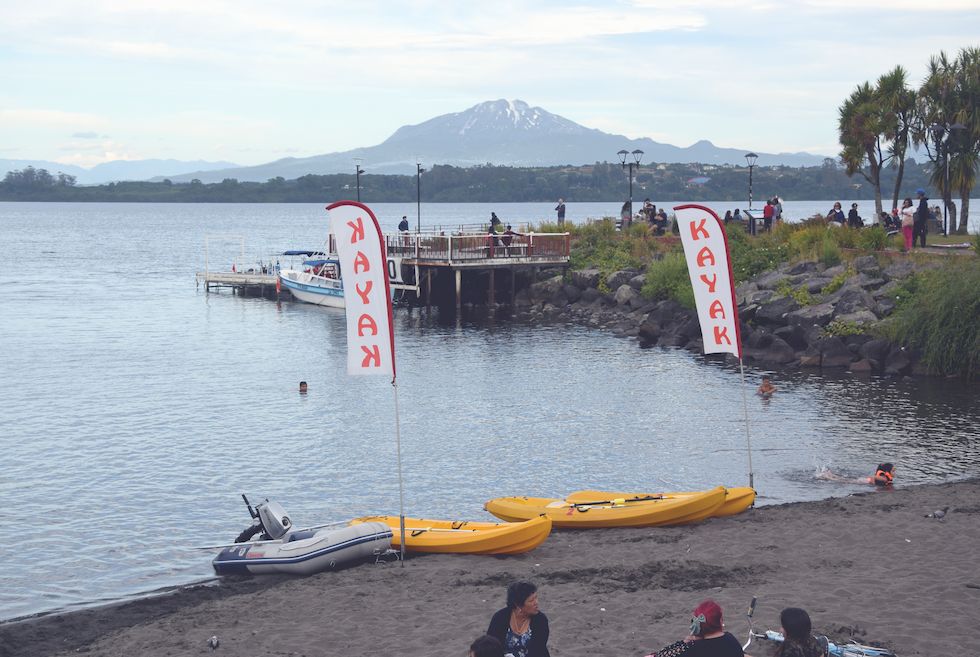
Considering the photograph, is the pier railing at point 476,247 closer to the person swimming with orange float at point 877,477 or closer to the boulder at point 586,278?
the boulder at point 586,278

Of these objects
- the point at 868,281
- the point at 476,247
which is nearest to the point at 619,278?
the point at 476,247

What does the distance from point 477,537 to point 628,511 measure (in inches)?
126

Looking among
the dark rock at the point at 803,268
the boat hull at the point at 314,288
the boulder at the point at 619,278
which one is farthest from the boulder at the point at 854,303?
the boat hull at the point at 314,288

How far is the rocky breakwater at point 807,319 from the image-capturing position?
124ft

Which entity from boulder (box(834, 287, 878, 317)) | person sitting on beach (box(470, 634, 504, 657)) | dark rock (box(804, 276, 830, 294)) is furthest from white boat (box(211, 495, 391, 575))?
dark rock (box(804, 276, 830, 294))

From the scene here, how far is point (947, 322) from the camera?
34656mm

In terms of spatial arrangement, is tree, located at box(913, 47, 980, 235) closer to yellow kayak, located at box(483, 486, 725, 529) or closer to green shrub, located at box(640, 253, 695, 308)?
green shrub, located at box(640, 253, 695, 308)

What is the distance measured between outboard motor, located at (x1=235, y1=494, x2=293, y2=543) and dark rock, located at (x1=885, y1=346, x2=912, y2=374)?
961 inches

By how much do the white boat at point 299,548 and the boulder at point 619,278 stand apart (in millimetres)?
37440

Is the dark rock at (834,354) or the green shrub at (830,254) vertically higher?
the green shrub at (830,254)

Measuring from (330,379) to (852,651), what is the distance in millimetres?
29935

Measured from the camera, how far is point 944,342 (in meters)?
34.7

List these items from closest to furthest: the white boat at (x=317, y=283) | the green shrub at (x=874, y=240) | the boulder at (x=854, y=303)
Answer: the boulder at (x=854, y=303) → the green shrub at (x=874, y=240) → the white boat at (x=317, y=283)

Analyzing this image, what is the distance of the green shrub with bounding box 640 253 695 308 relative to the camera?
48719 millimetres
